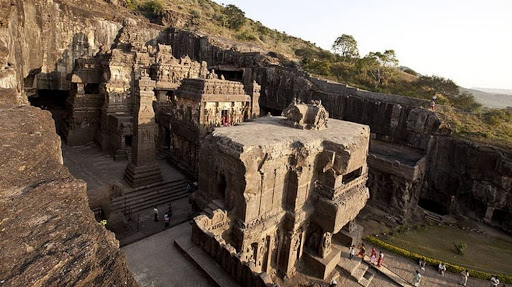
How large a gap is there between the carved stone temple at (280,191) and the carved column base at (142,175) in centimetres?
473

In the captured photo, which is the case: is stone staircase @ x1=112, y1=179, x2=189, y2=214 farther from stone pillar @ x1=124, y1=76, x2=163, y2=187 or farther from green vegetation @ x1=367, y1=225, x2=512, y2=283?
green vegetation @ x1=367, y1=225, x2=512, y2=283

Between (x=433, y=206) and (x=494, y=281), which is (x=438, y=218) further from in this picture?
(x=494, y=281)

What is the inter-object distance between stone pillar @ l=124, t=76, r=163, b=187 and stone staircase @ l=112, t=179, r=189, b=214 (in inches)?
19.0

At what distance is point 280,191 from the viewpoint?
11586mm

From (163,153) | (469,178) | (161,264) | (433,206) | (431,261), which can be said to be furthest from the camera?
(433,206)

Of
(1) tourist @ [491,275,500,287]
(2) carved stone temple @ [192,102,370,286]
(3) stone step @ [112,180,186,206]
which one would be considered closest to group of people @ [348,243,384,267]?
(2) carved stone temple @ [192,102,370,286]

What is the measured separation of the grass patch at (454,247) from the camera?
15.5 m

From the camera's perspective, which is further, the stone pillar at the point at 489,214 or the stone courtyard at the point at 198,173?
the stone pillar at the point at 489,214

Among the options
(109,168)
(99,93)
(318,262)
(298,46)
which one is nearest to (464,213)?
(318,262)

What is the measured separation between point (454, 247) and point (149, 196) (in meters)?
17.6

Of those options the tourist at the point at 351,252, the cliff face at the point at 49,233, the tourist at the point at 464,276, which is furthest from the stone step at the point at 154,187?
the tourist at the point at 464,276

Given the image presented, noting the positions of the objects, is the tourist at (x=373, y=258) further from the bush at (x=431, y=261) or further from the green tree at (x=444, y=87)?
the green tree at (x=444, y=87)

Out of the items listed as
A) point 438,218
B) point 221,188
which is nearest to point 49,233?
point 221,188

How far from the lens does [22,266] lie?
2736 millimetres
